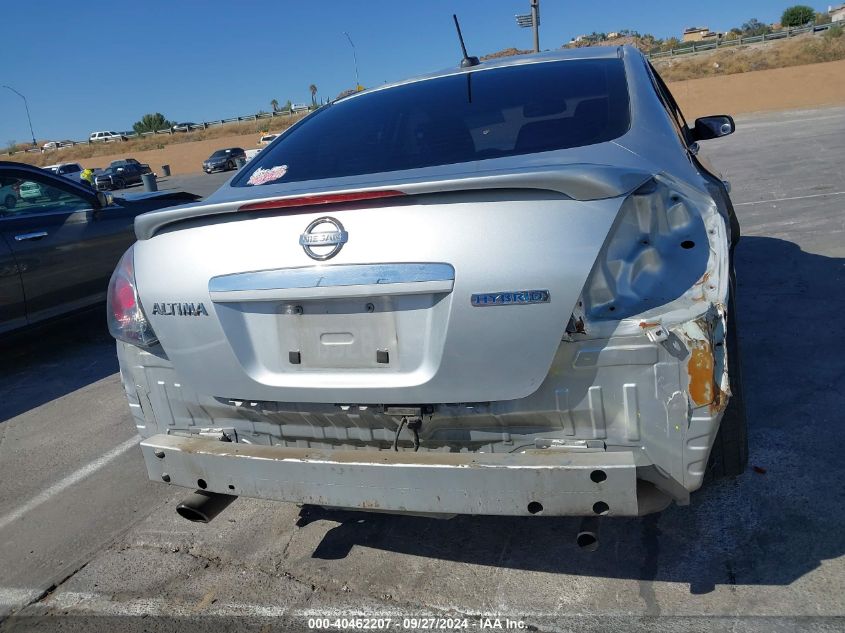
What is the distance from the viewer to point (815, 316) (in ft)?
16.4

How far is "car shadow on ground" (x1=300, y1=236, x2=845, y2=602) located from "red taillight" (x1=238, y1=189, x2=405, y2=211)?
1.42 metres

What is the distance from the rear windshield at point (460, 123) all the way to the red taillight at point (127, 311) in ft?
2.03

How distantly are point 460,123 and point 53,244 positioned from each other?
4.34 m

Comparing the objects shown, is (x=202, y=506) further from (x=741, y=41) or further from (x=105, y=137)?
(x=105, y=137)

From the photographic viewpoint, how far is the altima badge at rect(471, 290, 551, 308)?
6.91 ft

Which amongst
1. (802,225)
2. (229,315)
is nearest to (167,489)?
(229,315)

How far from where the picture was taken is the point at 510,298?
2119 mm

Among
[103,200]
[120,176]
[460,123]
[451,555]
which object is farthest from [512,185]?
[120,176]

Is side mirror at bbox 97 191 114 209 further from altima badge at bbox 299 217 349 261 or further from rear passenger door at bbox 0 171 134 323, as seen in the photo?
altima badge at bbox 299 217 349 261

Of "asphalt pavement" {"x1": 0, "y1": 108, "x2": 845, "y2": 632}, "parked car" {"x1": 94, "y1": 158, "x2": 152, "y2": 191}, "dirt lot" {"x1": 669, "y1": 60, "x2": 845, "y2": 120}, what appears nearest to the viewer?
"asphalt pavement" {"x1": 0, "y1": 108, "x2": 845, "y2": 632}

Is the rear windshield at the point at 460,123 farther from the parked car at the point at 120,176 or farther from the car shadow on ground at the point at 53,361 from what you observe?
the parked car at the point at 120,176

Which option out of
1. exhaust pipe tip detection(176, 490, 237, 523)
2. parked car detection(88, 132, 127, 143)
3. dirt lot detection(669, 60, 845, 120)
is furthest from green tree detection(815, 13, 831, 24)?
exhaust pipe tip detection(176, 490, 237, 523)

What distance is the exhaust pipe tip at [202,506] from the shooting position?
2.73m

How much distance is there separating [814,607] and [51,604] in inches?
107
